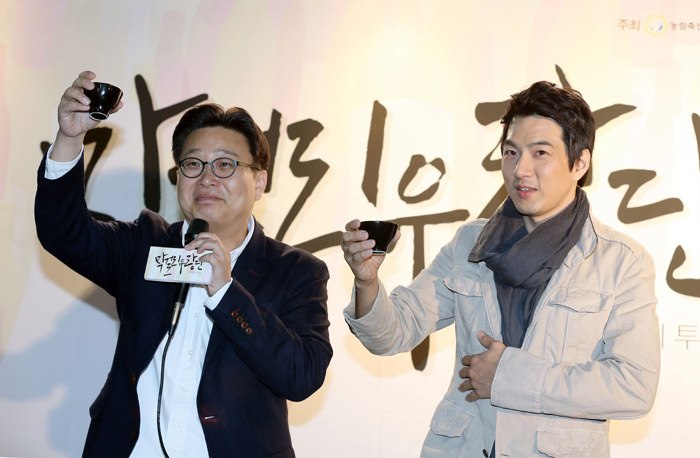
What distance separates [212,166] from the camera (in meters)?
1.88

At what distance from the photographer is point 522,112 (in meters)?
1.80

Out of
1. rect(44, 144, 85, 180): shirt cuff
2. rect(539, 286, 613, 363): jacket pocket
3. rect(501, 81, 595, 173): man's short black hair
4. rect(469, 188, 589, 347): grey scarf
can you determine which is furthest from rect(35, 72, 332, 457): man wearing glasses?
rect(501, 81, 595, 173): man's short black hair

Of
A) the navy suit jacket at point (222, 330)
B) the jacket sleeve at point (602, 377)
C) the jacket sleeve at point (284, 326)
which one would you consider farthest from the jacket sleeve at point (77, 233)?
the jacket sleeve at point (602, 377)

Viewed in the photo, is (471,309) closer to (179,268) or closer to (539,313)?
(539,313)

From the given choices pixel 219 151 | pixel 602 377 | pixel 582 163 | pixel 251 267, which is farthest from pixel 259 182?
pixel 602 377

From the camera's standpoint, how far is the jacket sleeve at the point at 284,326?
1594 millimetres

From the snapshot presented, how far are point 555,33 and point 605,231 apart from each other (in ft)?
4.56

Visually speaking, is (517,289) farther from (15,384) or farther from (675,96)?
(15,384)

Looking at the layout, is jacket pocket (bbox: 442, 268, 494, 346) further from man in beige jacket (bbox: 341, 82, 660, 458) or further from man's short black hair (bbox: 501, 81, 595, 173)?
man's short black hair (bbox: 501, 81, 595, 173)

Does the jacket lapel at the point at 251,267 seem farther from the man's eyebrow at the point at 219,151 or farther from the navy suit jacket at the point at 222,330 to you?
the man's eyebrow at the point at 219,151

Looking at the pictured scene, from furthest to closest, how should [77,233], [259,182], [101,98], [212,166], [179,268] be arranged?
[259,182] → [212,166] → [77,233] → [101,98] → [179,268]

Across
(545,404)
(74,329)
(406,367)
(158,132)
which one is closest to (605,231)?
(545,404)

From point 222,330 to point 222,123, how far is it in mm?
655

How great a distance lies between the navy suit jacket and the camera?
5.39 ft
